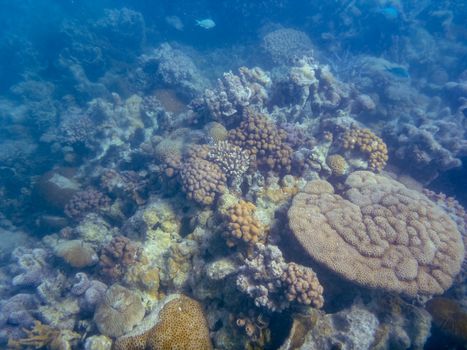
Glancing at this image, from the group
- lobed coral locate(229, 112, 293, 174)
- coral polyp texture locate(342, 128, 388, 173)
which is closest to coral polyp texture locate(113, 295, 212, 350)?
lobed coral locate(229, 112, 293, 174)

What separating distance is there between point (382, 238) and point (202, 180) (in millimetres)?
3579

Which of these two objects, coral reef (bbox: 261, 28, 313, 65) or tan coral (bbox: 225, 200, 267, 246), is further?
coral reef (bbox: 261, 28, 313, 65)

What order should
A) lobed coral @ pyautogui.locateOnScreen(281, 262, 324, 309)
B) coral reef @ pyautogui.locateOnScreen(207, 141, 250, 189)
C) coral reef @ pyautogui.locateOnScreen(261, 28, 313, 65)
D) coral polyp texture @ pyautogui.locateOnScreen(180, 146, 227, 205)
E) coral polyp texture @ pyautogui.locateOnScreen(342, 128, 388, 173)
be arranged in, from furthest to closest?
coral reef @ pyautogui.locateOnScreen(261, 28, 313, 65) < coral polyp texture @ pyautogui.locateOnScreen(342, 128, 388, 173) < coral reef @ pyautogui.locateOnScreen(207, 141, 250, 189) < coral polyp texture @ pyautogui.locateOnScreen(180, 146, 227, 205) < lobed coral @ pyautogui.locateOnScreen(281, 262, 324, 309)

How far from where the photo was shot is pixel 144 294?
516cm

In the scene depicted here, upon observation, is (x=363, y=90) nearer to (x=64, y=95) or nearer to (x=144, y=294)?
(x=144, y=294)

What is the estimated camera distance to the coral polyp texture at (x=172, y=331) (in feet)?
13.9

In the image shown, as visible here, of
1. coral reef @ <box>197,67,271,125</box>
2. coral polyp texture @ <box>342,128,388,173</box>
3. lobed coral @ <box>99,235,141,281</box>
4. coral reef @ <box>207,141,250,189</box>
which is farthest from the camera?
coral reef @ <box>197,67,271,125</box>

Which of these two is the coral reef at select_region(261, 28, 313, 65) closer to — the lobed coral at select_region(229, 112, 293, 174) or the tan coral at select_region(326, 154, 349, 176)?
the lobed coral at select_region(229, 112, 293, 174)

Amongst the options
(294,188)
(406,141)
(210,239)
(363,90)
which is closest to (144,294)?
(210,239)

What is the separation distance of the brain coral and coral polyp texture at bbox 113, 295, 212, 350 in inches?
83.8

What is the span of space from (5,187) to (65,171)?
2.76 metres

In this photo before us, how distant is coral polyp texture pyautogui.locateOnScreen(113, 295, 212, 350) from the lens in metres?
4.23

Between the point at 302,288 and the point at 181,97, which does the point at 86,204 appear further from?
the point at 181,97

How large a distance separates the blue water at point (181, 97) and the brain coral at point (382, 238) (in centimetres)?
84
